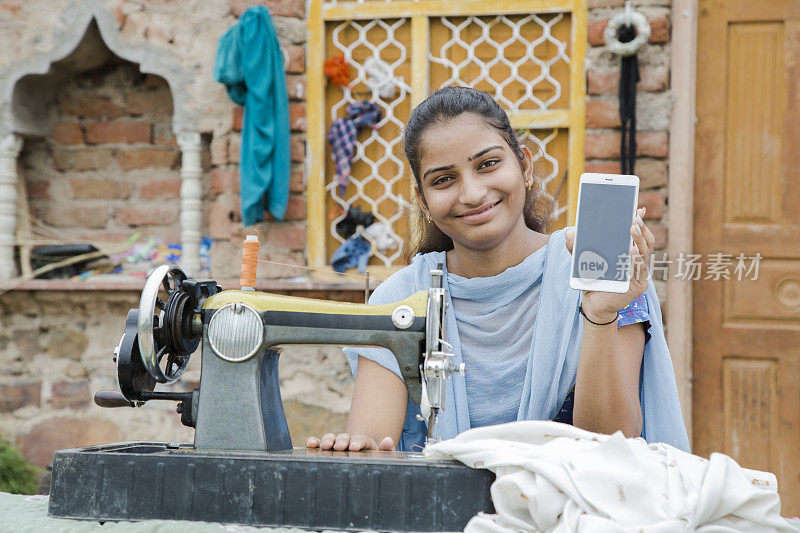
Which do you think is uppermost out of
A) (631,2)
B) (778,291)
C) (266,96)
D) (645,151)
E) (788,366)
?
(631,2)

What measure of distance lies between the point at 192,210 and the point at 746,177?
253cm

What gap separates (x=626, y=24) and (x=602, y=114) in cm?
39

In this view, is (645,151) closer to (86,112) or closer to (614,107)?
(614,107)

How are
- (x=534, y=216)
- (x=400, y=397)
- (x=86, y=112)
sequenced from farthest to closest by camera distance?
(x=86, y=112) → (x=534, y=216) → (x=400, y=397)

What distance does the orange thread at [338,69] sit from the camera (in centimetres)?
378

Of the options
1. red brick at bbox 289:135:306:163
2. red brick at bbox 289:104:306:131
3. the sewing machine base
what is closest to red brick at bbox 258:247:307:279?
red brick at bbox 289:135:306:163

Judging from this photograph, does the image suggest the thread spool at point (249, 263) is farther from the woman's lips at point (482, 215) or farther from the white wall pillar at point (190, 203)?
the white wall pillar at point (190, 203)

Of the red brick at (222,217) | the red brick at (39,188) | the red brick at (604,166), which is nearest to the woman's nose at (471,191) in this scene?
the red brick at (604,166)

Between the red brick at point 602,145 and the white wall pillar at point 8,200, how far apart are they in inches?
108

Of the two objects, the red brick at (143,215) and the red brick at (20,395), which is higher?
the red brick at (143,215)

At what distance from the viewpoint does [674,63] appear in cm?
355

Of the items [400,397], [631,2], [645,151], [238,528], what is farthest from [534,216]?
[631,2]

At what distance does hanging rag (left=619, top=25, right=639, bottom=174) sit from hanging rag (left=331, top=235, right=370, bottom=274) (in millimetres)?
1210

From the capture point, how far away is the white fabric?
1.09 meters
